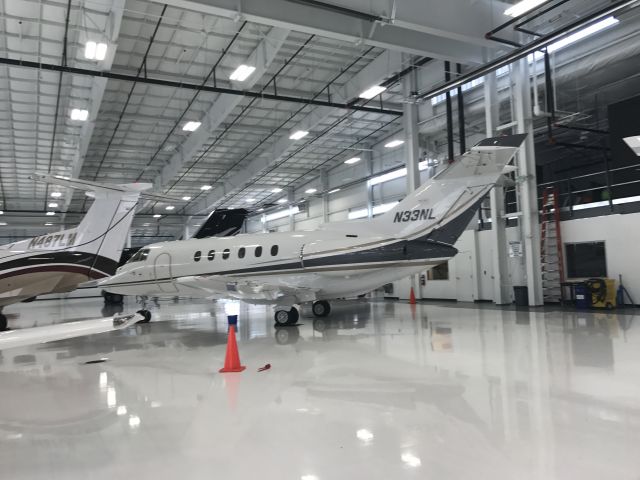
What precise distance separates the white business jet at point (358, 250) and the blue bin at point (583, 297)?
16.9 ft

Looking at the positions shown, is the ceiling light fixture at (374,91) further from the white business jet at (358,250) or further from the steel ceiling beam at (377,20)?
the white business jet at (358,250)

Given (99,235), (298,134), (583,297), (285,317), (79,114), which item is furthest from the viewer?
(298,134)

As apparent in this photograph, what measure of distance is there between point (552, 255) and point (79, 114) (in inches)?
664

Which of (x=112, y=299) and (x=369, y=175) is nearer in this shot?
(x=112, y=299)

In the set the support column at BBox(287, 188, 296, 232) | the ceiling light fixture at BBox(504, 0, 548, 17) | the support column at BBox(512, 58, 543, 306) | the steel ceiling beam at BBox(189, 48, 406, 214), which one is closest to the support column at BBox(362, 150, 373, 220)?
the steel ceiling beam at BBox(189, 48, 406, 214)

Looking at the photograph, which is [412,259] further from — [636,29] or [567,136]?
[567,136]

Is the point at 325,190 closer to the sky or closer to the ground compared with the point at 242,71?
closer to the ground

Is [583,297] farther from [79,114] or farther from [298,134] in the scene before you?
[79,114]

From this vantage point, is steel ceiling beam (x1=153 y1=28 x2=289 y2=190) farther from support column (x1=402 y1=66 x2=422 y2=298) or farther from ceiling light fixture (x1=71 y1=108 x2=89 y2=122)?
support column (x1=402 y1=66 x2=422 y2=298)

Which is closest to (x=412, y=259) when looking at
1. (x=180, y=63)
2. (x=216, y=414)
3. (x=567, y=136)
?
(x=216, y=414)

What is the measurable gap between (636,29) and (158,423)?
1408cm

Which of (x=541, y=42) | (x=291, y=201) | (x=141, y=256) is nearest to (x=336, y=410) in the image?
(x=541, y=42)

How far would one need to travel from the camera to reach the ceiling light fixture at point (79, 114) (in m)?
14.9

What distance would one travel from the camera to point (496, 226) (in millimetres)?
15305
